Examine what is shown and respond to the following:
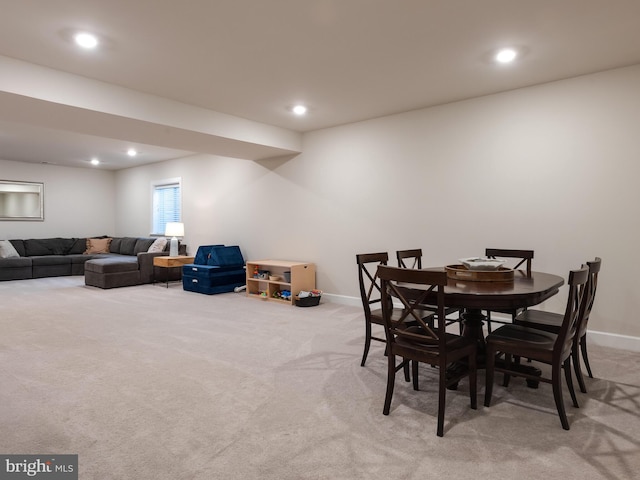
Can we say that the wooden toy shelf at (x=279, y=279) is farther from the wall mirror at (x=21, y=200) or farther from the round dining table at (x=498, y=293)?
the wall mirror at (x=21, y=200)

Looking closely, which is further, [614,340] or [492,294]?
[614,340]

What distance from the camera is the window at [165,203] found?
26.7ft

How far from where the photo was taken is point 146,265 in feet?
23.8

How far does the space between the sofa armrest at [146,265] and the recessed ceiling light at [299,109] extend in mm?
4275

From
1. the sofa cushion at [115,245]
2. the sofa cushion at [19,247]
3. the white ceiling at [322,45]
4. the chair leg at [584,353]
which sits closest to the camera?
the white ceiling at [322,45]

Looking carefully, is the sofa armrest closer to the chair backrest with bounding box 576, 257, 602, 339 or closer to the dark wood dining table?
the dark wood dining table

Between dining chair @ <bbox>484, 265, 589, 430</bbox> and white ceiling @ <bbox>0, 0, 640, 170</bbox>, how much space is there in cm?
181

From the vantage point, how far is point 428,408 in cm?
236

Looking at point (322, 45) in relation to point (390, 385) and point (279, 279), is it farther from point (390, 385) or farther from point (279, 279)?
point (279, 279)

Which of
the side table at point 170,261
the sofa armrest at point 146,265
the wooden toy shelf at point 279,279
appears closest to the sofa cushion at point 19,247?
the sofa armrest at point 146,265

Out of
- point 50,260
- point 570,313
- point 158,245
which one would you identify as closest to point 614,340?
point 570,313

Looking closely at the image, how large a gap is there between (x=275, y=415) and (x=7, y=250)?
8186 mm

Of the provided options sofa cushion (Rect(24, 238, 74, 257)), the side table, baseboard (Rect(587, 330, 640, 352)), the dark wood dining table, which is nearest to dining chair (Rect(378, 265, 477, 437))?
the dark wood dining table

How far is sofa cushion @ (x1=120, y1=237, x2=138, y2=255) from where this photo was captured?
8.48 meters
